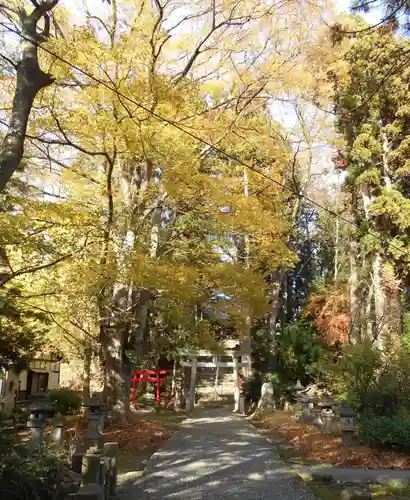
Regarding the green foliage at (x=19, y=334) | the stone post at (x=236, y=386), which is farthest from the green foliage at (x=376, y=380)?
the stone post at (x=236, y=386)

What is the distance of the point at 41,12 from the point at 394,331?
11.7 m

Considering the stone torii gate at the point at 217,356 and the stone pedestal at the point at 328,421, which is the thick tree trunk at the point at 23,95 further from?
the stone torii gate at the point at 217,356

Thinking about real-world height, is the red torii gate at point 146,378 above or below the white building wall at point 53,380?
above

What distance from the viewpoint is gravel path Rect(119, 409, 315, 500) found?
5473mm

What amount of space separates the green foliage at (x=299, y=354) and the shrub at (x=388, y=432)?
27.3 ft

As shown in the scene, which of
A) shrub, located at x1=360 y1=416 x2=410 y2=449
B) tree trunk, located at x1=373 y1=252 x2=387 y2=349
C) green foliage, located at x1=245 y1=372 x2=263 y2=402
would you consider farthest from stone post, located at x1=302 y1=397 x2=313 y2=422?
green foliage, located at x1=245 y1=372 x2=263 y2=402

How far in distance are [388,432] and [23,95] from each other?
25.6 ft

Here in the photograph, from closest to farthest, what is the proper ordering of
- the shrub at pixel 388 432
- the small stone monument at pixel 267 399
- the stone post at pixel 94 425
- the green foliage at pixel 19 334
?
the stone post at pixel 94 425, the shrub at pixel 388 432, the green foliage at pixel 19 334, the small stone monument at pixel 267 399

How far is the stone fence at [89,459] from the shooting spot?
4.18 m

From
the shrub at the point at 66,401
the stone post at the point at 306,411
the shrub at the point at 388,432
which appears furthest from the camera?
the stone post at the point at 306,411

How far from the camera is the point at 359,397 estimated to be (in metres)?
9.66

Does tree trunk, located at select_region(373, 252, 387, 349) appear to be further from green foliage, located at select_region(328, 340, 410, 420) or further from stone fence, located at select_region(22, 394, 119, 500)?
stone fence, located at select_region(22, 394, 119, 500)

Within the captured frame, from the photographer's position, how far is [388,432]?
7.81 metres

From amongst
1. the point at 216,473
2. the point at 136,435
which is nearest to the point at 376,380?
the point at 216,473
